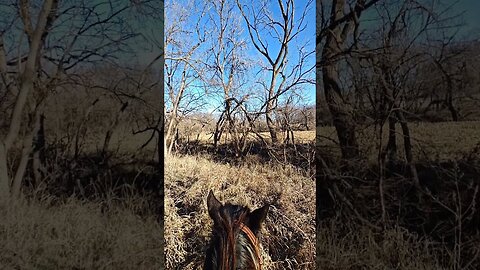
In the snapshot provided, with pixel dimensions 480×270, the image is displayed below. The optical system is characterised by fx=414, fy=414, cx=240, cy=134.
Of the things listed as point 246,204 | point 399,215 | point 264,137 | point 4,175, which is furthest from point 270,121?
point 4,175

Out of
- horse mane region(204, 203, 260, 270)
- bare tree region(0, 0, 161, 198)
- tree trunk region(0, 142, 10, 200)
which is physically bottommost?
horse mane region(204, 203, 260, 270)

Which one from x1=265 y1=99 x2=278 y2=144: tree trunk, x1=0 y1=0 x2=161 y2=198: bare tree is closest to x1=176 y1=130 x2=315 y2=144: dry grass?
x1=265 y1=99 x2=278 y2=144: tree trunk

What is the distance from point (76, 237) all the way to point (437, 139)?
3102mm

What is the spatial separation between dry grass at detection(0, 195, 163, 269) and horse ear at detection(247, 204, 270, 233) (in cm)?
83

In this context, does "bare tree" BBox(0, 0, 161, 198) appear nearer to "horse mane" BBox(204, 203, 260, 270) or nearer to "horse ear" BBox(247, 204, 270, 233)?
"horse mane" BBox(204, 203, 260, 270)

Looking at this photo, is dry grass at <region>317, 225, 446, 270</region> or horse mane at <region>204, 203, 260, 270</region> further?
horse mane at <region>204, 203, 260, 270</region>

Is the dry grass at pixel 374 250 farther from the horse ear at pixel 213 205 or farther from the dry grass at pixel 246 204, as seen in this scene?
the horse ear at pixel 213 205

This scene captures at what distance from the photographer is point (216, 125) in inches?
152

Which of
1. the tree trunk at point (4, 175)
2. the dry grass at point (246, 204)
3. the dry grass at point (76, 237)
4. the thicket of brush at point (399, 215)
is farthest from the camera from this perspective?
the dry grass at point (246, 204)

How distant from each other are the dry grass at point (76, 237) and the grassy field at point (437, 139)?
2.01 m

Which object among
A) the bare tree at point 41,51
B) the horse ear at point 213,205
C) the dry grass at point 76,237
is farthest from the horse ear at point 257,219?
the bare tree at point 41,51

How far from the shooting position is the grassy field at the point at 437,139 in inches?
128

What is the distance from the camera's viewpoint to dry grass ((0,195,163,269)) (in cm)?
344

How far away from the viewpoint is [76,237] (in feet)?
11.5
